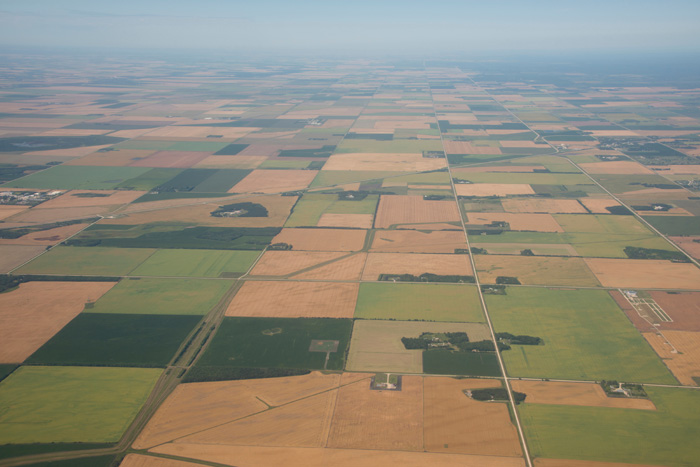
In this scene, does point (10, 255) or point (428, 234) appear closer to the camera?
point (10, 255)

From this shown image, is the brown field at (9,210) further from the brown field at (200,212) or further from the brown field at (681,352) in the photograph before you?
the brown field at (681,352)

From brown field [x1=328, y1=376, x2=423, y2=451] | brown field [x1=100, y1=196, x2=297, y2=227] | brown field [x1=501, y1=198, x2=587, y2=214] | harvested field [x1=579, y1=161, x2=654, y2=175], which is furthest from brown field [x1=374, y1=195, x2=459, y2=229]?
harvested field [x1=579, y1=161, x2=654, y2=175]

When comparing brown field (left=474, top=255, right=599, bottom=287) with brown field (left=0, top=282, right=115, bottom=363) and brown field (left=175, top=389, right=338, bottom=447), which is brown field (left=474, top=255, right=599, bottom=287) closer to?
brown field (left=175, top=389, right=338, bottom=447)

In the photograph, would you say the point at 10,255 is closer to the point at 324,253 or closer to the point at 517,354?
the point at 324,253

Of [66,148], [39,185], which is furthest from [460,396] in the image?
[66,148]

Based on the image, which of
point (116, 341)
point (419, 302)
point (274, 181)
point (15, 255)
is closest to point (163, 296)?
point (116, 341)
